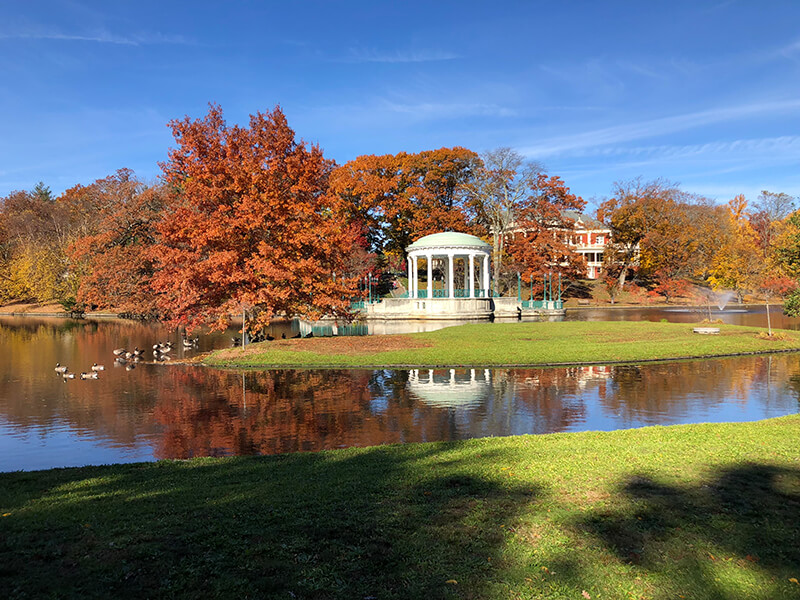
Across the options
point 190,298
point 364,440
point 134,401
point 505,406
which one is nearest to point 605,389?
point 505,406

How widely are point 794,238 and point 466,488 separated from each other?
26.3 metres

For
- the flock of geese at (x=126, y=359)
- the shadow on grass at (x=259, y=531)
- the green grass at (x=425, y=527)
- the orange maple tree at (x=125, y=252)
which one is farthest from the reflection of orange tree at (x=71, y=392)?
the orange maple tree at (x=125, y=252)

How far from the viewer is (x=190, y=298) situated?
2633cm

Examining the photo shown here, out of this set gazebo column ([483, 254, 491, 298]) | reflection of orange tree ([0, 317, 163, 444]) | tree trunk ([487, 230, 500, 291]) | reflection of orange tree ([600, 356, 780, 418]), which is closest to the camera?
reflection of orange tree ([0, 317, 163, 444])

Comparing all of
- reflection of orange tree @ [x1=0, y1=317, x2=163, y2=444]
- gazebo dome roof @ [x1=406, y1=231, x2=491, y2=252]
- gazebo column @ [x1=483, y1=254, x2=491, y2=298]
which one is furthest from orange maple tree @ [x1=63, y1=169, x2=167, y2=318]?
gazebo column @ [x1=483, y1=254, x2=491, y2=298]

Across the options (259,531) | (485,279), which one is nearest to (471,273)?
(485,279)

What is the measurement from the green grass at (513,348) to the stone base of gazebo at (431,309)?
14182mm

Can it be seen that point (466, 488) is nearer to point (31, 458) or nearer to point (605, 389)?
point (31, 458)

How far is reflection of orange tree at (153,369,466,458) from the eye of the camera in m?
11.8

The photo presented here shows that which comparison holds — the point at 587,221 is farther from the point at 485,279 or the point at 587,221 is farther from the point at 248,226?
the point at 248,226

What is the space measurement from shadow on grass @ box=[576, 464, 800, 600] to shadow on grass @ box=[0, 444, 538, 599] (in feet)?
3.89

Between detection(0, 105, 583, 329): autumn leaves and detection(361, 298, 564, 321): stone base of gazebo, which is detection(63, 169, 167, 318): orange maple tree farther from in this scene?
detection(361, 298, 564, 321): stone base of gazebo

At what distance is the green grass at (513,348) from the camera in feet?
75.2

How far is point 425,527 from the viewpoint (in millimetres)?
5820
